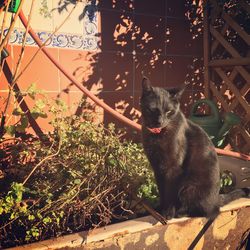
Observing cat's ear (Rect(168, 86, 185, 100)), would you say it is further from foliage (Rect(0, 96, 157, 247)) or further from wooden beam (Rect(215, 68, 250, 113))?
wooden beam (Rect(215, 68, 250, 113))

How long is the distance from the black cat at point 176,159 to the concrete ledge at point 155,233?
8cm

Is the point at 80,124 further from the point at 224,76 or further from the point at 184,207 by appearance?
the point at 224,76

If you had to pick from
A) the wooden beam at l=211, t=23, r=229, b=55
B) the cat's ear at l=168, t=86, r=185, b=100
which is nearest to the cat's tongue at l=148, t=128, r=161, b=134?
the cat's ear at l=168, t=86, r=185, b=100

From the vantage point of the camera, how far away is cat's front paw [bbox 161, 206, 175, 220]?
6.10 ft

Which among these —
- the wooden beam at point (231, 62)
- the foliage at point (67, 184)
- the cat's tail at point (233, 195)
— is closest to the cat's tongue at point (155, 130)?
the foliage at point (67, 184)

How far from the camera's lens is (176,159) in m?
1.84

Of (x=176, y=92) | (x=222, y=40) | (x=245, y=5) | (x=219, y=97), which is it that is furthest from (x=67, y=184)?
(x=245, y=5)

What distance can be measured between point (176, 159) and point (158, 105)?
1.11ft

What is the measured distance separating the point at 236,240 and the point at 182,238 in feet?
1.53

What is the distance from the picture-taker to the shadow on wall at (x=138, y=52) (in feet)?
9.80

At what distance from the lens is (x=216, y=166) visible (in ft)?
6.51

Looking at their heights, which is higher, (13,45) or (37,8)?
(37,8)

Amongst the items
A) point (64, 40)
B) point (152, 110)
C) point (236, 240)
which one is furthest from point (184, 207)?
point (64, 40)

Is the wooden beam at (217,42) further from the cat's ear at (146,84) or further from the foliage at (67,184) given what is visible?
the cat's ear at (146,84)
